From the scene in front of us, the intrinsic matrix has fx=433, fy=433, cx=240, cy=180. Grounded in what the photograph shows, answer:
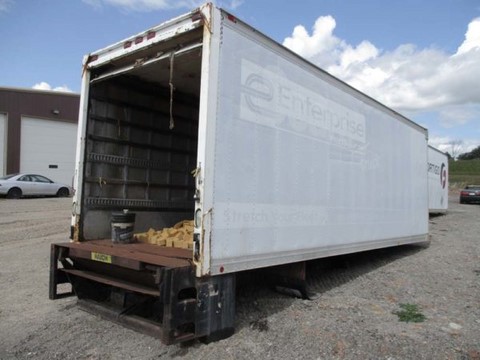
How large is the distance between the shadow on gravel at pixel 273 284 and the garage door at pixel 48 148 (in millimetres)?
23938

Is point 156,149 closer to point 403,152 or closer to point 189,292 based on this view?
point 189,292

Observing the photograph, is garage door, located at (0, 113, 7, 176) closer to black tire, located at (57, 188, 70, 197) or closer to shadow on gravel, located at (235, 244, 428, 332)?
black tire, located at (57, 188, 70, 197)

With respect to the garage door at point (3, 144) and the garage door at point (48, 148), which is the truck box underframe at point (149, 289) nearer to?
the garage door at point (3, 144)

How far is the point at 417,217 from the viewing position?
9.63 meters

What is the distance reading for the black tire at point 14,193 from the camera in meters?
19.5

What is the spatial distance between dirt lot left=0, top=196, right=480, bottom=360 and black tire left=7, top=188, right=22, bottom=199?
40.0 feet

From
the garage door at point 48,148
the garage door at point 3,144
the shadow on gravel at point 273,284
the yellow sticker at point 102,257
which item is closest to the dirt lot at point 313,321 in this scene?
the shadow on gravel at point 273,284

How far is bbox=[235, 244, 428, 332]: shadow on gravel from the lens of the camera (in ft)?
17.1

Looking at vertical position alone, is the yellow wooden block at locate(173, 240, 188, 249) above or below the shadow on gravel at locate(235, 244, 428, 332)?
above

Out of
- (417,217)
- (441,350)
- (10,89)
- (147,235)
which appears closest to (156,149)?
(147,235)

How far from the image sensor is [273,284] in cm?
606

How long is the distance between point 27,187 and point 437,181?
18088 mm

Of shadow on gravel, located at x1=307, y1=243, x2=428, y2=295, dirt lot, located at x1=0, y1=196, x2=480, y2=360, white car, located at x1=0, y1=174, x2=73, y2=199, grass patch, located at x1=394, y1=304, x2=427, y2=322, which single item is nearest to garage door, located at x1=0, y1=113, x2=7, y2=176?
white car, located at x1=0, y1=174, x2=73, y2=199

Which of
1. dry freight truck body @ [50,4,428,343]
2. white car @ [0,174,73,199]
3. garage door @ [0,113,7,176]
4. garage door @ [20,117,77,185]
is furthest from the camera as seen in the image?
garage door @ [20,117,77,185]
